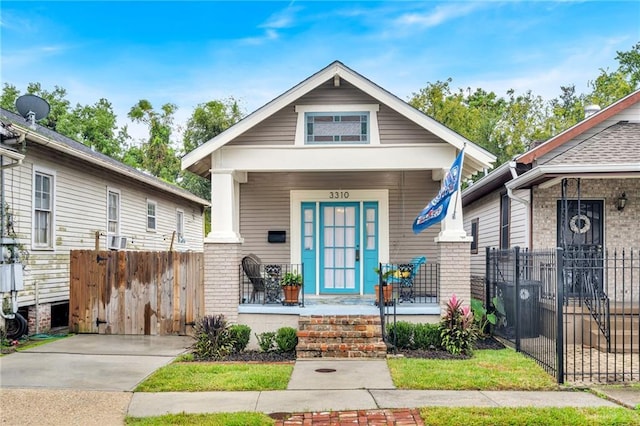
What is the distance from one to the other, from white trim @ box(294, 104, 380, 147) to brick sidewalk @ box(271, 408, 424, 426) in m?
5.72

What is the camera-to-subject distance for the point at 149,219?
19062 mm

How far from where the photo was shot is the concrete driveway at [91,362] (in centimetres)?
746

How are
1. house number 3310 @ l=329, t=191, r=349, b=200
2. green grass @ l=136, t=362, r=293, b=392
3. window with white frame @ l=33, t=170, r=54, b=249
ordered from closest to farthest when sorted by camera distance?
green grass @ l=136, t=362, r=293, b=392 < window with white frame @ l=33, t=170, r=54, b=249 < house number 3310 @ l=329, t=191, r=349, b=200

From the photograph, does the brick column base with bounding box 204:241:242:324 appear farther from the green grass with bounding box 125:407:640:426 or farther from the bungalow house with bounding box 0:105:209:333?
the green grass with bounding box 125:407:640:426

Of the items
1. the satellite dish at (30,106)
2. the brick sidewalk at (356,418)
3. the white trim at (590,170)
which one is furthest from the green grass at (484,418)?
the satellite dish at (30,106)

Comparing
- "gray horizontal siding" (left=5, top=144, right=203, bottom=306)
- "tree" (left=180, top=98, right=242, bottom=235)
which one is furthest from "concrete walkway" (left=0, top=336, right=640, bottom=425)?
"tree" (left=180, top=98, right=242, bottom=235)

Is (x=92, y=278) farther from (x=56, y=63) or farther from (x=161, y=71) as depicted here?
(x=56, y=63)

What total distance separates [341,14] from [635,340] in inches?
428

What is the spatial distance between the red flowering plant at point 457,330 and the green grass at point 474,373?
0.98 ft

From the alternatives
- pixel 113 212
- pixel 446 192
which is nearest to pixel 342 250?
pixel 446 192

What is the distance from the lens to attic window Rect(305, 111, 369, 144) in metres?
11.1

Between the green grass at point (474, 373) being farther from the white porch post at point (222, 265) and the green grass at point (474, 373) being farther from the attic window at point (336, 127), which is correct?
the attic window at point (336, 127)

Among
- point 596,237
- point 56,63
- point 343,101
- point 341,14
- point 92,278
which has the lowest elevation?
point 92,278

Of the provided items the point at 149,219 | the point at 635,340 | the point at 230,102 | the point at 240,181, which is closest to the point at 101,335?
the point at 240,181
